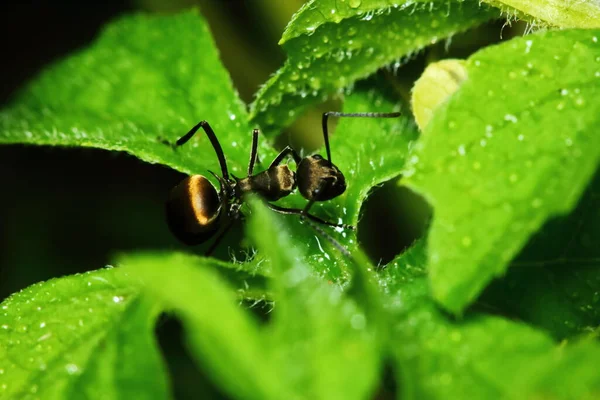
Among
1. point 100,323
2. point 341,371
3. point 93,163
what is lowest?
point 93,163

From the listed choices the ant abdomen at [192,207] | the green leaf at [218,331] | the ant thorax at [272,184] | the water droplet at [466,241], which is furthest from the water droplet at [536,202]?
the ant abdomen at [192,207]

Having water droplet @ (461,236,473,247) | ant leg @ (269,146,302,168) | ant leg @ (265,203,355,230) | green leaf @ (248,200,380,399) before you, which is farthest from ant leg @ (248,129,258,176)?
green leaf @ (248,200,380,399)

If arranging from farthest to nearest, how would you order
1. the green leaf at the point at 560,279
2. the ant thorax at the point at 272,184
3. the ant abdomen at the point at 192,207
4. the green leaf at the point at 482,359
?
the ant thorax at the point at 272,184, the ant abdomen at the point at 192,207, the green leaf at the point at 560,279, the green leaf at the point at 482,359

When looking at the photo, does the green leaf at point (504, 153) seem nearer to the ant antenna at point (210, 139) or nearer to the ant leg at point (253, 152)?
the ant leg at point (253, 152)

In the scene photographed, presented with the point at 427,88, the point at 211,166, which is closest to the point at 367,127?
the point at 427,88

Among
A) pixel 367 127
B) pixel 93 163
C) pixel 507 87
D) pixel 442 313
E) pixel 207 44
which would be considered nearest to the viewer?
pixel 442 313

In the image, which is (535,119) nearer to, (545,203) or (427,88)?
(545,203)
